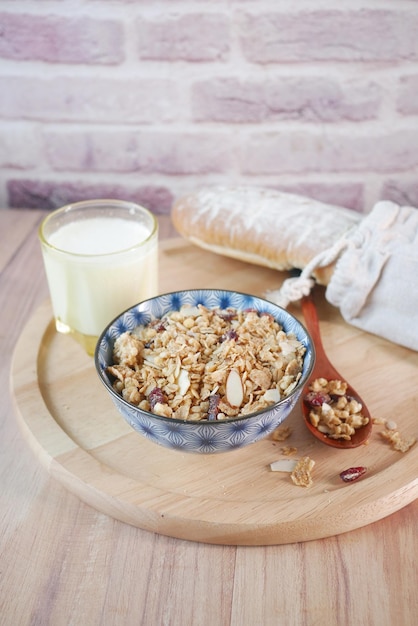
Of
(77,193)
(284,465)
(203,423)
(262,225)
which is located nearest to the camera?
(203,423)

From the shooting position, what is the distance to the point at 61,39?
60.5 inches

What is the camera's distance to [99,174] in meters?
1.73

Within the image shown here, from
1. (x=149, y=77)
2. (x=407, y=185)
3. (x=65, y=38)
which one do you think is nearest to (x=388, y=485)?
(x=407, y=185)

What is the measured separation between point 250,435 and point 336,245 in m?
0.46

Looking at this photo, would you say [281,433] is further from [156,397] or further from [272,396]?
[156,397]

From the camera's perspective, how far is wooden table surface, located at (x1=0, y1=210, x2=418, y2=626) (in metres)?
0.78

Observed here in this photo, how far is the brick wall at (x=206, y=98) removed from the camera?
1496mm

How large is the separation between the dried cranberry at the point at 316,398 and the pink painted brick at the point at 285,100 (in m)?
0.84

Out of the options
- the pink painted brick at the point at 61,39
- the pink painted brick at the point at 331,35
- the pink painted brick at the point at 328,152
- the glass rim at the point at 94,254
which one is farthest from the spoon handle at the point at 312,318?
the pink painted brick at the point at 61,39

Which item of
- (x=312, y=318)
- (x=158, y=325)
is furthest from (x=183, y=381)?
(x=312, y=318)

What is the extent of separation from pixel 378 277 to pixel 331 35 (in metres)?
0.66

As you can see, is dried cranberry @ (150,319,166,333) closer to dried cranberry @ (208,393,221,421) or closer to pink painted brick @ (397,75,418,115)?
dried cranberry @ (208,393,221,421)

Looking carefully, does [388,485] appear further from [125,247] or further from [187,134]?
[187,134]

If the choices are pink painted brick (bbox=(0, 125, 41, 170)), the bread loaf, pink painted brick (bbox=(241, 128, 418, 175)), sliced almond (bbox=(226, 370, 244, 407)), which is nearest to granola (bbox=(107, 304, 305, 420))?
sliced almond (bbox=(226, 370, 244, 407))
